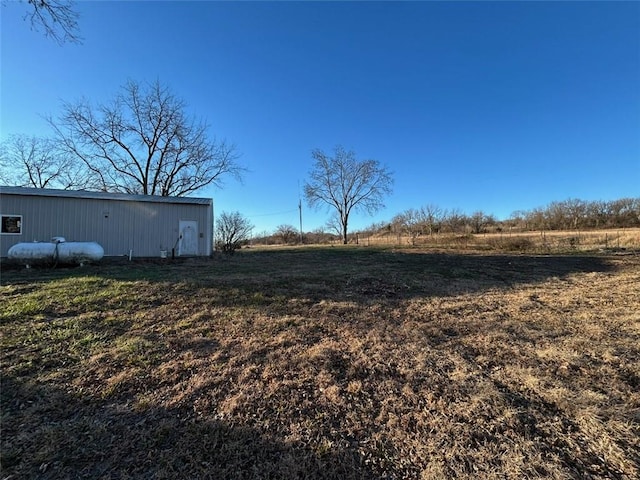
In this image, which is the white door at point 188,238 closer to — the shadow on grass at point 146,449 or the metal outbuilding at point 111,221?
the metal outbuilding at point 111,221

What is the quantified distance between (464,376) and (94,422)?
2898 millimetres

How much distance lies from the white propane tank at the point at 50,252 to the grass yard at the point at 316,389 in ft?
16.3

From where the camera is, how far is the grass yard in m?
1.76

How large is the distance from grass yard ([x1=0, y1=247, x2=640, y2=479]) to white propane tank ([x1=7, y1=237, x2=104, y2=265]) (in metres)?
4.97

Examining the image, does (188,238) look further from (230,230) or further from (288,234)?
(288,234)

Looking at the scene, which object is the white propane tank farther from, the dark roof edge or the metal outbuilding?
the dark roof edge

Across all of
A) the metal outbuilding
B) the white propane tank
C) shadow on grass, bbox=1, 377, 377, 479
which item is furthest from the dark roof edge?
shadow on grass, bbox=1, 377, 377, 479

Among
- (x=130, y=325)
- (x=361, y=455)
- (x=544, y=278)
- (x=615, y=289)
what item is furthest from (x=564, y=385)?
(x=544, y=278)

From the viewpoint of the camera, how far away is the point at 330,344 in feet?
11.5

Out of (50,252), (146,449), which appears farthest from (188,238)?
(146,449)

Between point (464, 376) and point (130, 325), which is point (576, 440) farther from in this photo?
point (130, 325)

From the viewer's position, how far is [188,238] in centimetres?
1369

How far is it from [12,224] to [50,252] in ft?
14.1

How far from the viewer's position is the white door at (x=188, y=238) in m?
13.6
